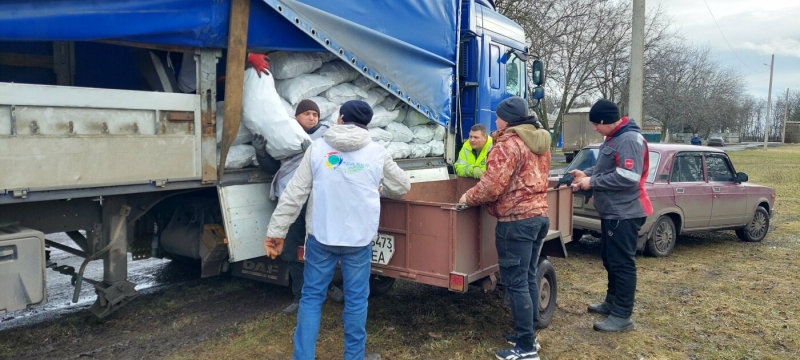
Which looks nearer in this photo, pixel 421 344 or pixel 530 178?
pixel 530 178

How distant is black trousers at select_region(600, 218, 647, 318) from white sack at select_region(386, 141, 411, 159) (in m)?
2.04

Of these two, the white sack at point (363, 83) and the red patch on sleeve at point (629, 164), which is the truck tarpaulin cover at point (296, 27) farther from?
the red patch on sleeve at point (629, 164)

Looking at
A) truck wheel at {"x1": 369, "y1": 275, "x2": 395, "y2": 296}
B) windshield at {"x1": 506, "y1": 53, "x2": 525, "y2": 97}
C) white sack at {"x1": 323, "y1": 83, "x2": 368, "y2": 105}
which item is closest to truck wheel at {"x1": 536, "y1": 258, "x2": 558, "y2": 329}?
truck wheel at {"x1": 369, "y1": 275, "x2": 395, "y2": 296}

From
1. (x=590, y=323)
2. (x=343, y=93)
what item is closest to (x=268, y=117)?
(x=343, y=93)

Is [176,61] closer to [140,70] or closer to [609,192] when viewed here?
[140,70]

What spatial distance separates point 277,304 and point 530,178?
2648 millimetres

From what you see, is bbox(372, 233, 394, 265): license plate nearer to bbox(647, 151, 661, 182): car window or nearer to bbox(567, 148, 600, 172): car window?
bbox(567, 148, 600, 172): car window

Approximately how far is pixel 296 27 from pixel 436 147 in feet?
7.90

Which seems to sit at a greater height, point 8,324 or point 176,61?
point 176,61

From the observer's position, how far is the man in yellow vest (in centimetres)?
528

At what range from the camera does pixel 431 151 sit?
624 cm

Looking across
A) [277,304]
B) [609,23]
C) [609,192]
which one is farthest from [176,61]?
[609,23]

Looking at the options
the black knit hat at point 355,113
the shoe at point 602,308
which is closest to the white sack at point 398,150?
the black knit hat at point 355,113

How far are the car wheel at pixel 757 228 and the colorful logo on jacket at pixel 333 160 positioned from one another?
7472mm
